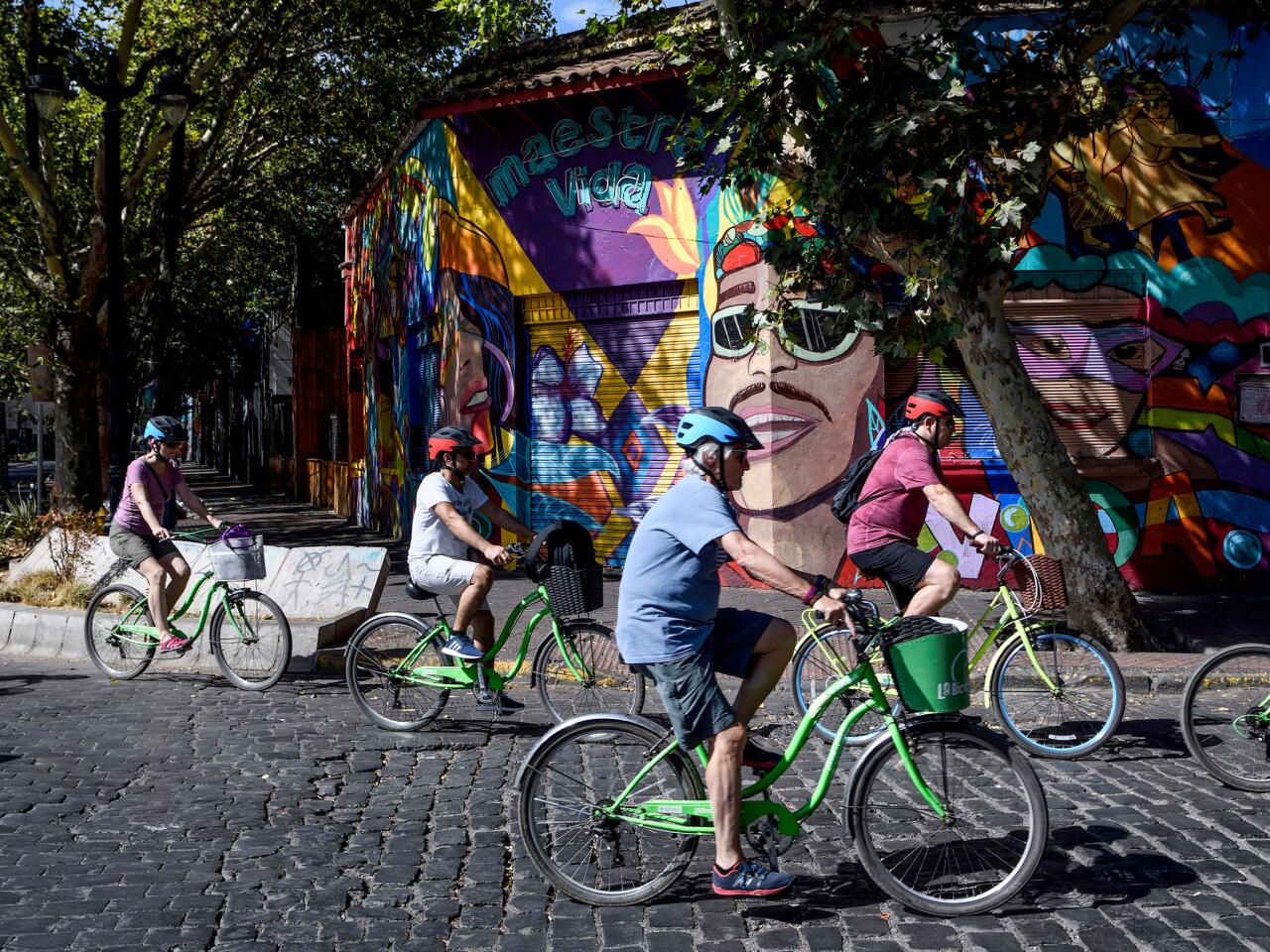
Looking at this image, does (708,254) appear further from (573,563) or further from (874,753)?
(874,753)

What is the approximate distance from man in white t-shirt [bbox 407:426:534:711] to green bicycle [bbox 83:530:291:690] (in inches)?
64.0

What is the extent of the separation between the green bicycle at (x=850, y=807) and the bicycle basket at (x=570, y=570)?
2122mm

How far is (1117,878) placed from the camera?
4.62 m

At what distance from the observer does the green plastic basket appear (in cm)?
411

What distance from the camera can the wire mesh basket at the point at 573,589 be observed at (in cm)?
652

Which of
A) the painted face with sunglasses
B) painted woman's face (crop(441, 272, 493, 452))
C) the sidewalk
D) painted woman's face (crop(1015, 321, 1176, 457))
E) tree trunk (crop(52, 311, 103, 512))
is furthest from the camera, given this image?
tree trunk (crop(52, 311, 103, 512))

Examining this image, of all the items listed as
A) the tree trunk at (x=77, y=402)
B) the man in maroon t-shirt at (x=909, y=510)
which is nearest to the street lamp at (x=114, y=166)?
the tree trunk at (x=77, y=402)

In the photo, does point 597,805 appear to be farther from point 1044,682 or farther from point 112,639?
point 112,639

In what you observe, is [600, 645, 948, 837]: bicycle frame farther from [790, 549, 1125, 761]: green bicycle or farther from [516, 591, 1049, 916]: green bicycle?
[790, 549, 1125, 761]: green bicycle

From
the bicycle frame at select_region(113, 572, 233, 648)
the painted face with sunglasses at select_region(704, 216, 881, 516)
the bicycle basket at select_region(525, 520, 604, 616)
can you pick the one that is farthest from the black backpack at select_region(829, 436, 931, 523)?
the painted face with sunglasses at select_region(704, 216, 881, 516)

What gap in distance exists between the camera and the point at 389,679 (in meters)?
7.17

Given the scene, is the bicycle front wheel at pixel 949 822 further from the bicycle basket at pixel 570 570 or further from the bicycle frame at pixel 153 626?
the bicycle frame at pixel 153 626

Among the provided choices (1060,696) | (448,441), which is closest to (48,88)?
(448,441)

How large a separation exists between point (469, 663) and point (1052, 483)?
459 cm
